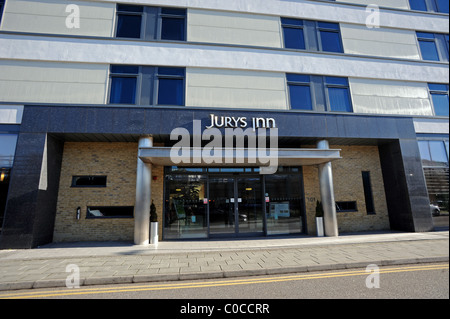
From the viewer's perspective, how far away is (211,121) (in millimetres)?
9922

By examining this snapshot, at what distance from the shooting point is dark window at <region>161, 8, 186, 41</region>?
11.2 m

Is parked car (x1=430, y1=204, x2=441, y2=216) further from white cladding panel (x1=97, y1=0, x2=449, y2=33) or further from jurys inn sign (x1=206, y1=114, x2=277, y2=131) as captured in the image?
white cladding panel (x1=97, y1=0, x2=449, y2=33)

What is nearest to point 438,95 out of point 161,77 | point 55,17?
point 161,77

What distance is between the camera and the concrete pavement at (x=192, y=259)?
5.20 m

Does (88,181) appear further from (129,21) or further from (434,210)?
(434,210)

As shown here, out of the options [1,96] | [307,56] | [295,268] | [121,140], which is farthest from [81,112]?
[307,56]

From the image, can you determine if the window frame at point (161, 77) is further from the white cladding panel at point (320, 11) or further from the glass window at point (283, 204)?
the glass window at point (283, 204)

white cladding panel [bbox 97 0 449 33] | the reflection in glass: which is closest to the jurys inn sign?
the reflection in glass

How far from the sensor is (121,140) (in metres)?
10.2

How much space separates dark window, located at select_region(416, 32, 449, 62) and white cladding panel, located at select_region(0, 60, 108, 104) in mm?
17576

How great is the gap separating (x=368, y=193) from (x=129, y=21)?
49.2ft

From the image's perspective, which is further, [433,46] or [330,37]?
[433,46]

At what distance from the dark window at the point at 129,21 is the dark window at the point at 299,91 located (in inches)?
313

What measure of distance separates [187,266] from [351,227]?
8.99 m
